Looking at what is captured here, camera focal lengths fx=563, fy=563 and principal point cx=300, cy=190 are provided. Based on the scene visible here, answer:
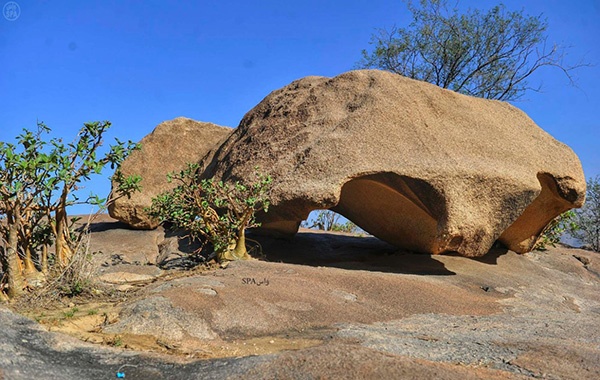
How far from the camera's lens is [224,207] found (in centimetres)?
757

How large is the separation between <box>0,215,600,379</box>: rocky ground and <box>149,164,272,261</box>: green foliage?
0.61m

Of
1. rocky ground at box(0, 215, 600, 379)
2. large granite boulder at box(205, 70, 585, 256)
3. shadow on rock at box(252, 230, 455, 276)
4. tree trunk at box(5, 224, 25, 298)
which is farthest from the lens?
shadow on rock at box(252, 230, 455, 276)

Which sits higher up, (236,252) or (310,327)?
(236,252)

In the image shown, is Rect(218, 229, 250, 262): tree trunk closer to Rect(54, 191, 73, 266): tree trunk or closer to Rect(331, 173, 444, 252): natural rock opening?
Rect(331, 173, 444, 252): natural rock opening

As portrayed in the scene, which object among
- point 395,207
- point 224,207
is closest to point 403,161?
Answer: point 395,207

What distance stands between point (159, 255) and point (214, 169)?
153cm

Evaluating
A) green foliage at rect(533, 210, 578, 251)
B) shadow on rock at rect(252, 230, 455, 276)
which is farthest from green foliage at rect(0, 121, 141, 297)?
green foliage at rect(533, 210, 578, 251)

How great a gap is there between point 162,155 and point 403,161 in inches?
194

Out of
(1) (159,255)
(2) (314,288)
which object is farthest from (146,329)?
(1) (159,255)

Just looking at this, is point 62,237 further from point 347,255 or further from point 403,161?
point 347,255

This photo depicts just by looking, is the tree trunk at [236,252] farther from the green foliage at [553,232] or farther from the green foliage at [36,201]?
the green foliage at [553,232]

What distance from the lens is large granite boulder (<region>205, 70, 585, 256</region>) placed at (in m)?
6.94

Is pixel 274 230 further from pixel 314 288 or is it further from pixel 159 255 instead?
pixel 314 288

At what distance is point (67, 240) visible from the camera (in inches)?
217
